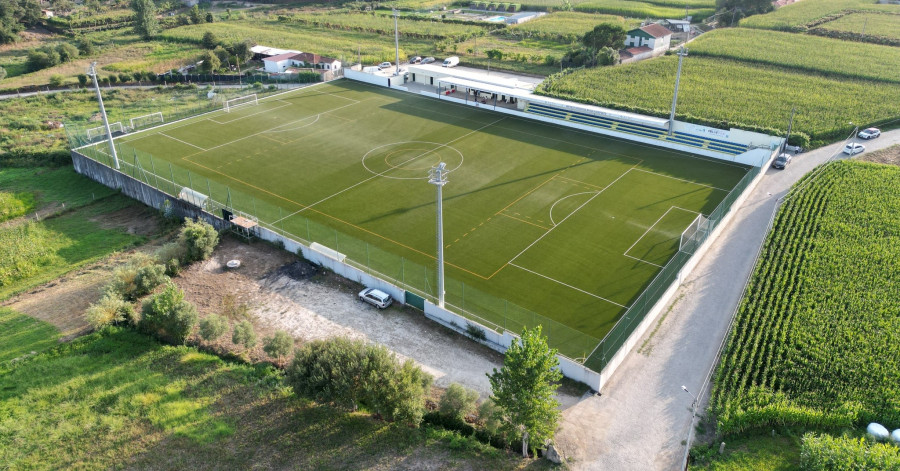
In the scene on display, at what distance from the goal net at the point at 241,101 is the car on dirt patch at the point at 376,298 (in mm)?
41693

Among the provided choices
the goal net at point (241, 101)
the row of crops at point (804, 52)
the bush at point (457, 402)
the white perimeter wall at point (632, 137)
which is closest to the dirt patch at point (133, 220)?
the goal net at point (241, 101)

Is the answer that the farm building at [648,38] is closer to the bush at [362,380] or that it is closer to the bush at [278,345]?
the bush at [278,345]

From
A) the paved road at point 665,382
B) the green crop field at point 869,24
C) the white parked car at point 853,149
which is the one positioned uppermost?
the green crop field at point 869,24

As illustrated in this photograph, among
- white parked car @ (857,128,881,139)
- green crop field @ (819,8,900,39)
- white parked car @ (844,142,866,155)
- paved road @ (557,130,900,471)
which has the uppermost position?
green crop field @ (819,8,900,39)

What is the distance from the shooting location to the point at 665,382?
2969 centimetres

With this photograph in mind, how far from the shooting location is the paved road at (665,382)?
25.9 metres

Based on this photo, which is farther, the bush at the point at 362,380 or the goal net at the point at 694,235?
the goal net at the point at 694,235

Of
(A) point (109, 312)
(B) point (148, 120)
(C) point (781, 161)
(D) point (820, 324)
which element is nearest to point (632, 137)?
(C) point (781, 161)

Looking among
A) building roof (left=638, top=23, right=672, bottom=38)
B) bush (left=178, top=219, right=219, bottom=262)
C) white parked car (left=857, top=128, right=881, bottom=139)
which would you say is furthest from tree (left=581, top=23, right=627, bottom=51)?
Answer: bush (left=178, top=219, right=219, bottom=262)

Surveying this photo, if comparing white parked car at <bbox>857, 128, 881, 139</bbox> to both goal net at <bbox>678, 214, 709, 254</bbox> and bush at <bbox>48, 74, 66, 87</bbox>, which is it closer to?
goal net at <bbox>678, 214, 709, 254</bbox>

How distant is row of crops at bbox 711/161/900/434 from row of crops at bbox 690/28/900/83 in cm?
4116

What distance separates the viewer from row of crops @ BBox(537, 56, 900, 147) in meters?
61.2

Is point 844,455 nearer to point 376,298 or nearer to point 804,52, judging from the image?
point 376,298

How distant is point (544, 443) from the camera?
83.6 feet
